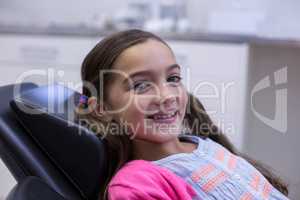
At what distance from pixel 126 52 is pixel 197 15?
A: 5.82 feet

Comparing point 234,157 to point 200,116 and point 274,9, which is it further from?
point 274,9

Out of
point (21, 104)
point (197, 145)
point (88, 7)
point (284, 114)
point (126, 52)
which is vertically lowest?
point (284, 114)

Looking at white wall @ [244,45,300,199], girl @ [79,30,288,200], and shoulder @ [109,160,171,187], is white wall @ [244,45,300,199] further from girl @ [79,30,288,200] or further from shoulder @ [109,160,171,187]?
shoulder @ [109,160,171,187]

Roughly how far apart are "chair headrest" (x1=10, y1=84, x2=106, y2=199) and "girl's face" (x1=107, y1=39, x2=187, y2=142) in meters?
0.09

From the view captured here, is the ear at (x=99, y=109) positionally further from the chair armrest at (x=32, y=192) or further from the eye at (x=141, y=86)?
the chair armrest at (x=32, y=192)

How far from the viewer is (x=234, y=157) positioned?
985 mm

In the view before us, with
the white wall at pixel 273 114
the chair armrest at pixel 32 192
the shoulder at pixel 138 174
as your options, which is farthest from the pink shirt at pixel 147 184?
the white wall at pixel 273 114

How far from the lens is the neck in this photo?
920mm

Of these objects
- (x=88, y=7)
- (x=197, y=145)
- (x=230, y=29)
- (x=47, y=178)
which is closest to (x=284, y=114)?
(x=230, y=29)

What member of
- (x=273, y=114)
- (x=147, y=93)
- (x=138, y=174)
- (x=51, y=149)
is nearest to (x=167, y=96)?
(x=147, y=93)

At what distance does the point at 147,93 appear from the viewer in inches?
33.9

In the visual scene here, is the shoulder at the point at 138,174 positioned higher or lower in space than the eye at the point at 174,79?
lower

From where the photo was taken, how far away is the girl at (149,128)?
2.77 feet

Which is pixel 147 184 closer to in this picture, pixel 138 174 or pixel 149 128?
pixel 138 174
